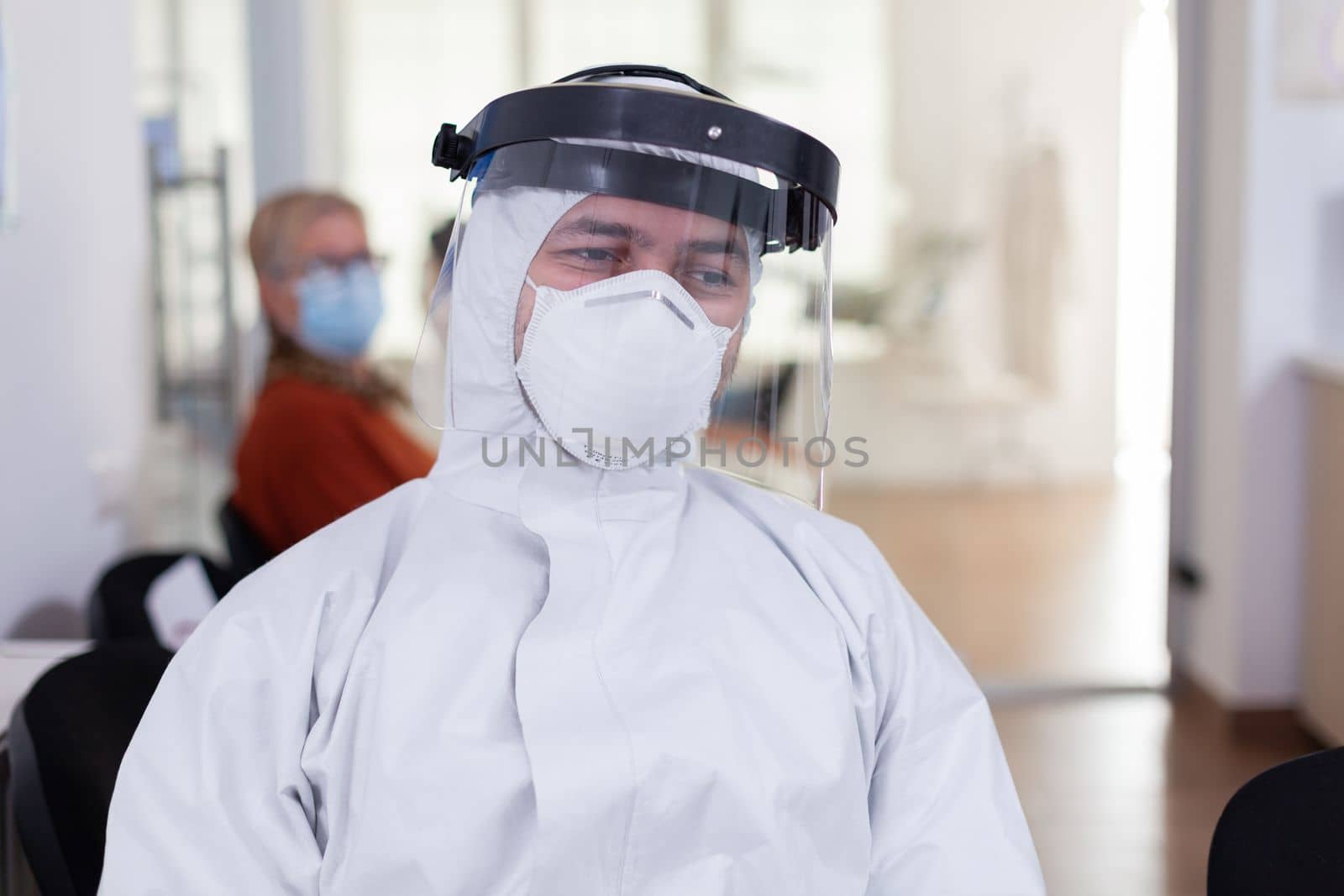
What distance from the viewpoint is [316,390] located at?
2.27 metres

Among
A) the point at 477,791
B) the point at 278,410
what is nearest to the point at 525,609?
the point at 477,791

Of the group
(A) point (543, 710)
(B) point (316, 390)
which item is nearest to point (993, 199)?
(B) point (316, 390)

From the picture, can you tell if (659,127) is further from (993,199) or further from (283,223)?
(993,199)

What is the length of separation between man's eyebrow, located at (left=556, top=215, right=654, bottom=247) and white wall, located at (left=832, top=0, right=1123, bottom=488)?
2132 mm

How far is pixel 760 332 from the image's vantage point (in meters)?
1.12

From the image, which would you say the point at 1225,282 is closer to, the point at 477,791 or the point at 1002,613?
the point at 1002,613

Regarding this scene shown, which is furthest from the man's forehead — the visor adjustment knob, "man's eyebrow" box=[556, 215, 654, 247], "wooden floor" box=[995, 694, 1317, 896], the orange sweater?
"wooden floor" box=[995, 694, 1317, 896]

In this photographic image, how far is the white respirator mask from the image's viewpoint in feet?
3.26

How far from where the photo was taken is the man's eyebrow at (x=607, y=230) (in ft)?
3.31

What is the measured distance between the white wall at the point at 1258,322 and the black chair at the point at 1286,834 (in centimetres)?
202

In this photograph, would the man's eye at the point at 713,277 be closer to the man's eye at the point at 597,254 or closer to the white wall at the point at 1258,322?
the man's eye at the point at 597,254

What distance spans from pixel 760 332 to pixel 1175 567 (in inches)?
97.2

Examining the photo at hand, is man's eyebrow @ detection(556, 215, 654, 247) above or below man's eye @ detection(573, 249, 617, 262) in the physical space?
above

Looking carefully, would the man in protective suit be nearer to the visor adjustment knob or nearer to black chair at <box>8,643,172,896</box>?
the visor adjustment knob
